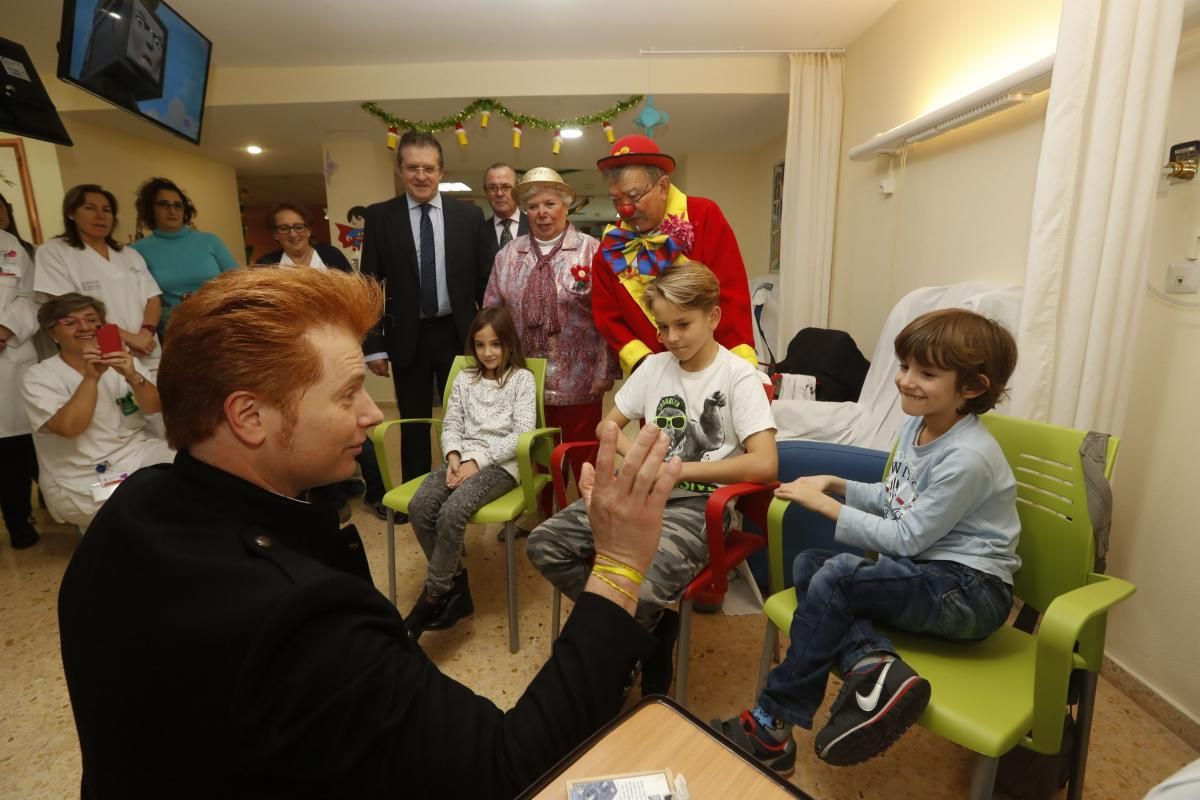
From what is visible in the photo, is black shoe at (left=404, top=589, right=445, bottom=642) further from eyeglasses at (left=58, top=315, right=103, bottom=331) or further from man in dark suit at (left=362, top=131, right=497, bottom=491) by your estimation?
eyeglasses at (left=58, top=315, right=103, bottom=331)

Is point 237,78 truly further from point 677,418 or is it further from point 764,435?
point 764,435

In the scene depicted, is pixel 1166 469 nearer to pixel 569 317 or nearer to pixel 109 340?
pixel 569 317

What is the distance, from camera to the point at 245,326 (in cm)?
66

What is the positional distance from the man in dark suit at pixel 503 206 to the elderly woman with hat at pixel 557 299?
48cm

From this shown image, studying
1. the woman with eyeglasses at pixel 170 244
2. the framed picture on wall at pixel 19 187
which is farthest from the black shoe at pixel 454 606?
the framed picture on wall at pixel 19 187

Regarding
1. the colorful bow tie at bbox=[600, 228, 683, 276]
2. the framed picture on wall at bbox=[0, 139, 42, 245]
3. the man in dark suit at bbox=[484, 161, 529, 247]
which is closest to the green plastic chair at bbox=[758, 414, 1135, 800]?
the colorful bow tie at bbox=[600, 228, 683, 276]

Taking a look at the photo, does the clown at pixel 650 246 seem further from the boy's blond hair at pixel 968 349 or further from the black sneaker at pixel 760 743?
the black sneaker at pixel 760 743

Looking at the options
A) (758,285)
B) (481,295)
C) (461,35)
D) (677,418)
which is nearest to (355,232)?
(461,35)

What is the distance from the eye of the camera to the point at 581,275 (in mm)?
2318

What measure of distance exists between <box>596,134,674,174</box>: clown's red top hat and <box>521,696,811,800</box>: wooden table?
1.61 m

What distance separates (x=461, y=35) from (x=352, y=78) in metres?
→ 0.99

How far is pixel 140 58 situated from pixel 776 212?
4413 mm

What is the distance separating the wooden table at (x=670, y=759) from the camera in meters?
0.69

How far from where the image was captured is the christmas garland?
13.2ft
